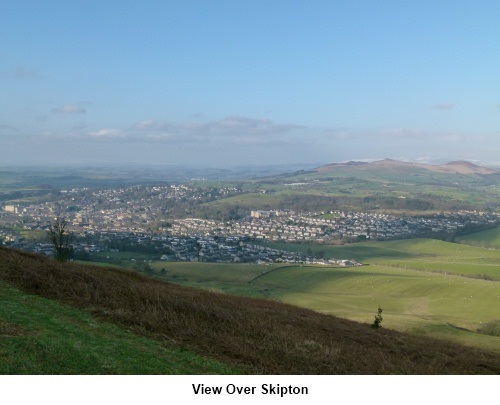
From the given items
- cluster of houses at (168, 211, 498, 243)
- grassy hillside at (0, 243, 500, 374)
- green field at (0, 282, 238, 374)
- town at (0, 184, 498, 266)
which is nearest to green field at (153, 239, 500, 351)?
grassy hillside at (0, 243, 500, 374)

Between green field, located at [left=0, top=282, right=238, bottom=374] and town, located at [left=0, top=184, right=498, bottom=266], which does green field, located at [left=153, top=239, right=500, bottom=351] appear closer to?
town, located at [left=0, top=184, right=498, bottom=266]

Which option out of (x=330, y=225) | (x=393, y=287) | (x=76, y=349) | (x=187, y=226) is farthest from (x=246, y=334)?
(x=330, y=225)

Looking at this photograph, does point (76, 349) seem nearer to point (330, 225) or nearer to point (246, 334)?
point (246, 334)

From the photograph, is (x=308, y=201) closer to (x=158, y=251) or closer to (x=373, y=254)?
(x=373, y=254)

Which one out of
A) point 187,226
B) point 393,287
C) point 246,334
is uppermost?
point 246,334

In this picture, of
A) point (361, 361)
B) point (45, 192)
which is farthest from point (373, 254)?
point (45, 192)

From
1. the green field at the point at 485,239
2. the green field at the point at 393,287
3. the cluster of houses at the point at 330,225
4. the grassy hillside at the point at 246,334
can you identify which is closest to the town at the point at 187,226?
the cluster of houses at the point at 330,225
